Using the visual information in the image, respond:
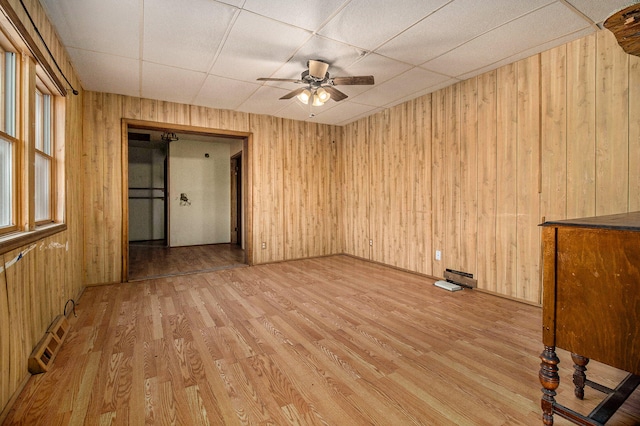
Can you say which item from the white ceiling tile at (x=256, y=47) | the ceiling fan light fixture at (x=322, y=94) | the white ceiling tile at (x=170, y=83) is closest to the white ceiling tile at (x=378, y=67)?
the ceiling fan light fixture at (x=322, y=94)

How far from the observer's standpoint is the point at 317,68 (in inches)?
123

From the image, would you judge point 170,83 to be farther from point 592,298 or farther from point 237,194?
point 592,298

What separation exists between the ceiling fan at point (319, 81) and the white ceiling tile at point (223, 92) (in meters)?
0.82

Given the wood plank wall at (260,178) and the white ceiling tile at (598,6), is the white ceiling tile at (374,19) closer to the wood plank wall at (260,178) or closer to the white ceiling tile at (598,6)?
the white ceiling tile at (598,6)

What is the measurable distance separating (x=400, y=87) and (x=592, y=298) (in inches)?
135

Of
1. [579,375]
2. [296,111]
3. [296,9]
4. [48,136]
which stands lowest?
[579,375]

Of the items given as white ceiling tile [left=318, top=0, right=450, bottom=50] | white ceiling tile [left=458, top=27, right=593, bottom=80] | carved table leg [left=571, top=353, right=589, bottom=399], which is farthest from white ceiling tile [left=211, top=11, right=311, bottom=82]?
carved table leg [left=571, top=353, right=589, bottom=399]

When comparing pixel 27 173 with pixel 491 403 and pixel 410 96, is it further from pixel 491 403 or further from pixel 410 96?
pixel 410 96

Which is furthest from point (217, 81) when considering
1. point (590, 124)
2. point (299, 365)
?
point (590, 124)

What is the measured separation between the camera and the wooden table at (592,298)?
1137 millimetres

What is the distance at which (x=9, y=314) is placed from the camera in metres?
1.69

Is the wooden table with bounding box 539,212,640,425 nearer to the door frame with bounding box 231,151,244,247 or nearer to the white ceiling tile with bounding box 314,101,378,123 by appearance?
the white ceiling tile with bounding box 314,101,378,123

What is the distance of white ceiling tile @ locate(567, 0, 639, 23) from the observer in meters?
2.24

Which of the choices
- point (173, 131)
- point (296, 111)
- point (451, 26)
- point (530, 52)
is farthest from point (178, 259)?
point (530, 52)
